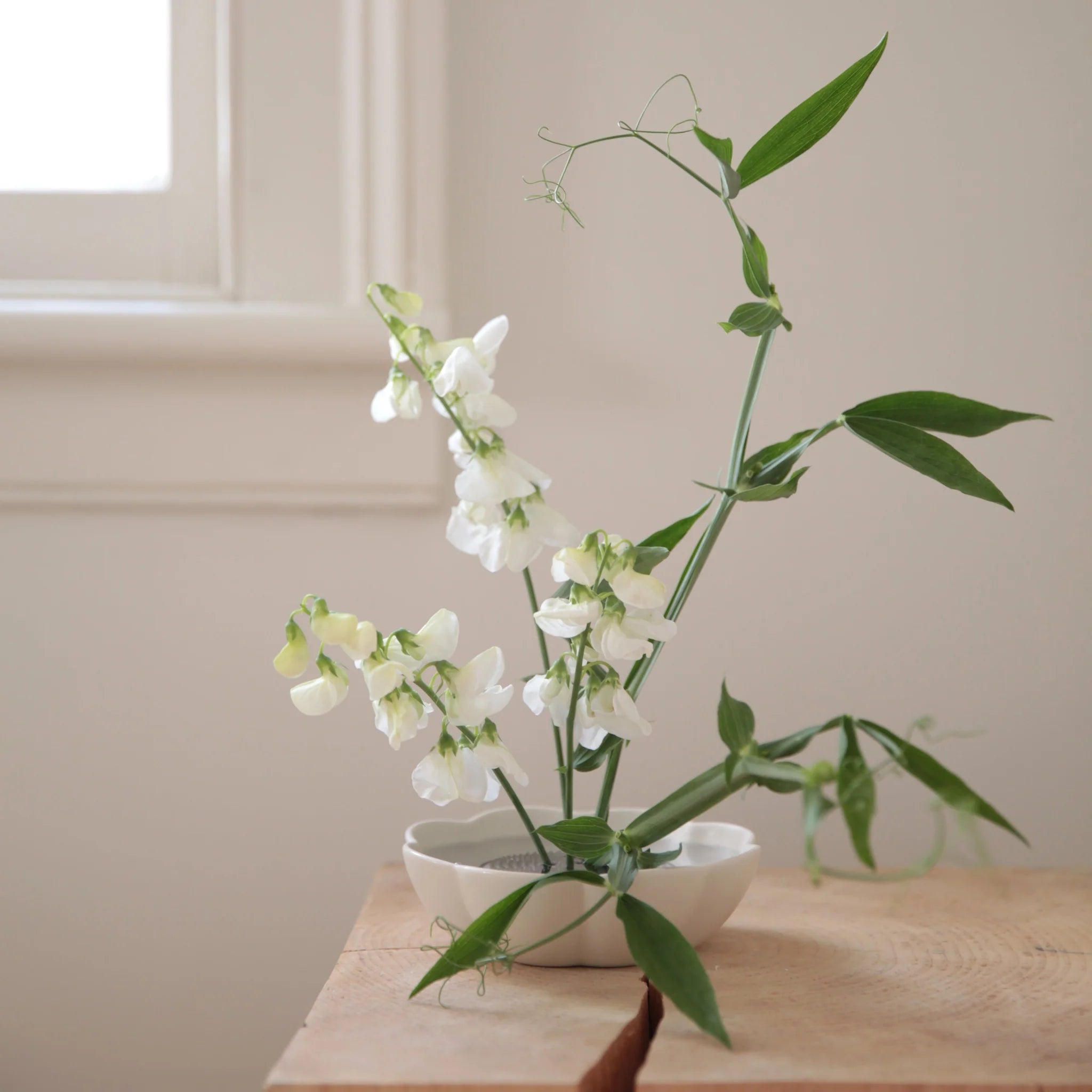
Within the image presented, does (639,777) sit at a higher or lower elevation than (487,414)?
lower

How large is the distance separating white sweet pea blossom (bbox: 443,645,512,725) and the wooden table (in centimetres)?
15

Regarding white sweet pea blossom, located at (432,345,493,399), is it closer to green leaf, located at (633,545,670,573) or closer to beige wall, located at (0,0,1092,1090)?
green leaf, located at (633,545,670,573)

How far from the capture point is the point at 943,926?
69cm

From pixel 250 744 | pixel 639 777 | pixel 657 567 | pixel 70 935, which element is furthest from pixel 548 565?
pixel 70 935

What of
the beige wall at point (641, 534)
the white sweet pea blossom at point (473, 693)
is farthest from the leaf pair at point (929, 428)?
the beige wall at point (641, 534)

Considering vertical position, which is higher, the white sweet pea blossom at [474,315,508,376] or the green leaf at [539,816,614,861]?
the white sweet pea blossom at [474,315,508,376]

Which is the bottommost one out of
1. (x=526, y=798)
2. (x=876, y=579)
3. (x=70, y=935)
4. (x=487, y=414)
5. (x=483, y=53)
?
(x=70, y=935)

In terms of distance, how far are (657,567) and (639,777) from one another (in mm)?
184

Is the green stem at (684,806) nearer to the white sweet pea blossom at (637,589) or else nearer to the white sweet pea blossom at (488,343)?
the white sweet pea blossom at (637,589)

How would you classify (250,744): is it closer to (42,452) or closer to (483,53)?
(42,452)

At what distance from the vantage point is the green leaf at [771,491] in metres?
0.55

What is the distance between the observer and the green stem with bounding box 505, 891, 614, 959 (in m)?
0.53

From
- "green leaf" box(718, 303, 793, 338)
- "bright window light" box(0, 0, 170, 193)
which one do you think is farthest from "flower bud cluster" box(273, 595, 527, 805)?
"bright window light" box(0, 0, 170, 193)

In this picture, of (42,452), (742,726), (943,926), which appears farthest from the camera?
(42,452)
